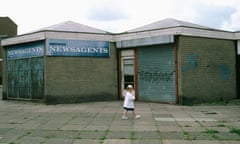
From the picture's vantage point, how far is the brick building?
14133mm

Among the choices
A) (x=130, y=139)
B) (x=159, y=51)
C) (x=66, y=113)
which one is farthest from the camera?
(x=159, y=51)

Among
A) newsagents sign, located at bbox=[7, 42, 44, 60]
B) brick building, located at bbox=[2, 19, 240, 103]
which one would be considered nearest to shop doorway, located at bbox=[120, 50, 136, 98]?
brick building, located at bbox=[2, 19, 240, 103]

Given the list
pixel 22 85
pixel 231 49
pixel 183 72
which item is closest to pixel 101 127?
pixel 183 72

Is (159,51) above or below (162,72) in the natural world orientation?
above

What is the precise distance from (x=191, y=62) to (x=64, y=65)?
6.86m

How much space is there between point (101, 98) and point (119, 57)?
271 cm

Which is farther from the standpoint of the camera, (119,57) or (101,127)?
(119,57)

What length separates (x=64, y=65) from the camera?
15.0m

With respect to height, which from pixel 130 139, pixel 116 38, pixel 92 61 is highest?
pixel 116 38

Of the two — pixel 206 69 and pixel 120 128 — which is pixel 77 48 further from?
pixel 120 128

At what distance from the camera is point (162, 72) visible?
14.7 m

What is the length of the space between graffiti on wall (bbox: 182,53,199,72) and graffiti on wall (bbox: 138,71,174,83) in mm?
794

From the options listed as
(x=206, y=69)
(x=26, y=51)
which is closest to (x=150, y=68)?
(x=206, y=69)

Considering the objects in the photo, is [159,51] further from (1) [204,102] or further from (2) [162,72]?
(1) [204,102]
